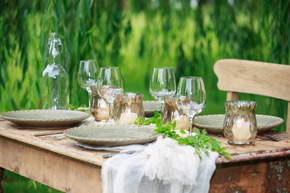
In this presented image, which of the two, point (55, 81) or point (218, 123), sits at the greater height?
point (55, 81)

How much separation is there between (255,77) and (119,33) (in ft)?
4.08

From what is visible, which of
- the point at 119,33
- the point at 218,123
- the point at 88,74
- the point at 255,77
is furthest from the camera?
the point at 119,33

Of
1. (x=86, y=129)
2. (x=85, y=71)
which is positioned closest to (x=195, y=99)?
(x=86, y=129)

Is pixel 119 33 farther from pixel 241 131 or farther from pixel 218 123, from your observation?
pixel 241 131

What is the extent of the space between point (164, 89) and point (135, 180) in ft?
1.59

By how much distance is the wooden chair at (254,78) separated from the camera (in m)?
2.07

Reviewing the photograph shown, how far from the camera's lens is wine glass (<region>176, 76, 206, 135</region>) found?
1.47 meters

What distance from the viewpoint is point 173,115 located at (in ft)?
5.21

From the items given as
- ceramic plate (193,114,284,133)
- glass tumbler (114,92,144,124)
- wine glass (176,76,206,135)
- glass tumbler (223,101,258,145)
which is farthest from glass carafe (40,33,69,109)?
glass tumbler (223,101,258,145)

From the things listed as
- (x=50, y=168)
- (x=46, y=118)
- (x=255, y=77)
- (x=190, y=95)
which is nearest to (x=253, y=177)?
(x=190, y=95)

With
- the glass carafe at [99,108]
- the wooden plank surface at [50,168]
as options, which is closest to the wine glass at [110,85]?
the glass carafe at [99,108]

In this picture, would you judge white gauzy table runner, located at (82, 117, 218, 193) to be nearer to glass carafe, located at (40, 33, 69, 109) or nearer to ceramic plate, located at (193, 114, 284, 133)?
ceramic plate, located at (193, 114, 284, 133)

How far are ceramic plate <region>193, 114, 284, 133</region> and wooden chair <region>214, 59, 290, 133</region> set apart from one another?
0.91 feet

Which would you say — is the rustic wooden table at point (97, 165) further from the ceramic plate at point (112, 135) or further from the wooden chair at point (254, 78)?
the wooden chair at point (254, 78)
